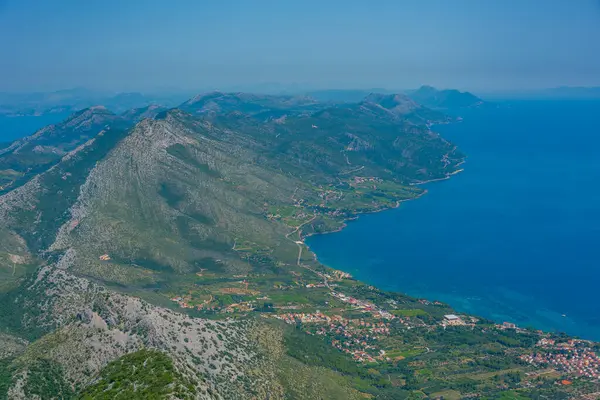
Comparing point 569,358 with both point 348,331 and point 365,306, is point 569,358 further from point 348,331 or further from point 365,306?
point 365,306

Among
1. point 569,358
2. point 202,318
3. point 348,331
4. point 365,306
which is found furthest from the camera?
point 365,306

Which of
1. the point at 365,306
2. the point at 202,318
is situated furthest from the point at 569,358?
the point at 202,318

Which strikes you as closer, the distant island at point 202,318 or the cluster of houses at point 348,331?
the distant island at point 202,318

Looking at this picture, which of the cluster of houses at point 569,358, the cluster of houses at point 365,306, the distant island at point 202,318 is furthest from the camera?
the cluster of houses at point 365,306

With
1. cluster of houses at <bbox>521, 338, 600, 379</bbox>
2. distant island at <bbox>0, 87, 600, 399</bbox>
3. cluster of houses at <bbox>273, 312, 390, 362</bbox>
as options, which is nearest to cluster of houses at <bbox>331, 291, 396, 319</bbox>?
distant island at <bbox>0, 87, 600, 399</bbox>

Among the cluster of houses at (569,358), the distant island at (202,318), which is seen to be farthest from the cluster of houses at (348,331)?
the cluster of houses at (569,358)

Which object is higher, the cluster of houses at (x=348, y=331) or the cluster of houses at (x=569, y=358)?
the cluster of houses at (x=569, y=358)

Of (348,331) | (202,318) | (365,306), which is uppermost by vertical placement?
(202,318)

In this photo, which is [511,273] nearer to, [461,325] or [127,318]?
[461,325]

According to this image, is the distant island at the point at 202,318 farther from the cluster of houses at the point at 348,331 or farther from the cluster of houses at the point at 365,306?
the cluster of houses at the point at 365,306

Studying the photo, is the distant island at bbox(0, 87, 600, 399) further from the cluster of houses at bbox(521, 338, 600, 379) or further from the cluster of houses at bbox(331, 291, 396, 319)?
the cluster of houses at bbox(331, 291, 396, 319)

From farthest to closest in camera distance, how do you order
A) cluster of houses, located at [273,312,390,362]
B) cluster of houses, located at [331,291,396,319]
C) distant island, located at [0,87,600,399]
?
cluster of houses, located at [331,291,396,319], cluster of houses, located at [273,312,390,362], distant island, located at [0,87,600,399]

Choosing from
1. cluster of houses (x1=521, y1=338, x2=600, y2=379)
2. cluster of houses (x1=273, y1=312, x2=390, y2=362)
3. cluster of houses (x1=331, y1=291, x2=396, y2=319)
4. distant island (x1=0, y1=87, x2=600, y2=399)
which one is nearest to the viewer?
distant island (x1=0, y1=87, x2=600, y2=399)

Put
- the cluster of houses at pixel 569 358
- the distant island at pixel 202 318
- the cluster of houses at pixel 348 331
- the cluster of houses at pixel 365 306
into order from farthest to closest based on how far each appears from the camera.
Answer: the cluster of houses at pixel 365 306 < the cluster of houses at pixel 348 331 < the cluster of houses at pixel 569 358 < the distant island at pixel 202 318
